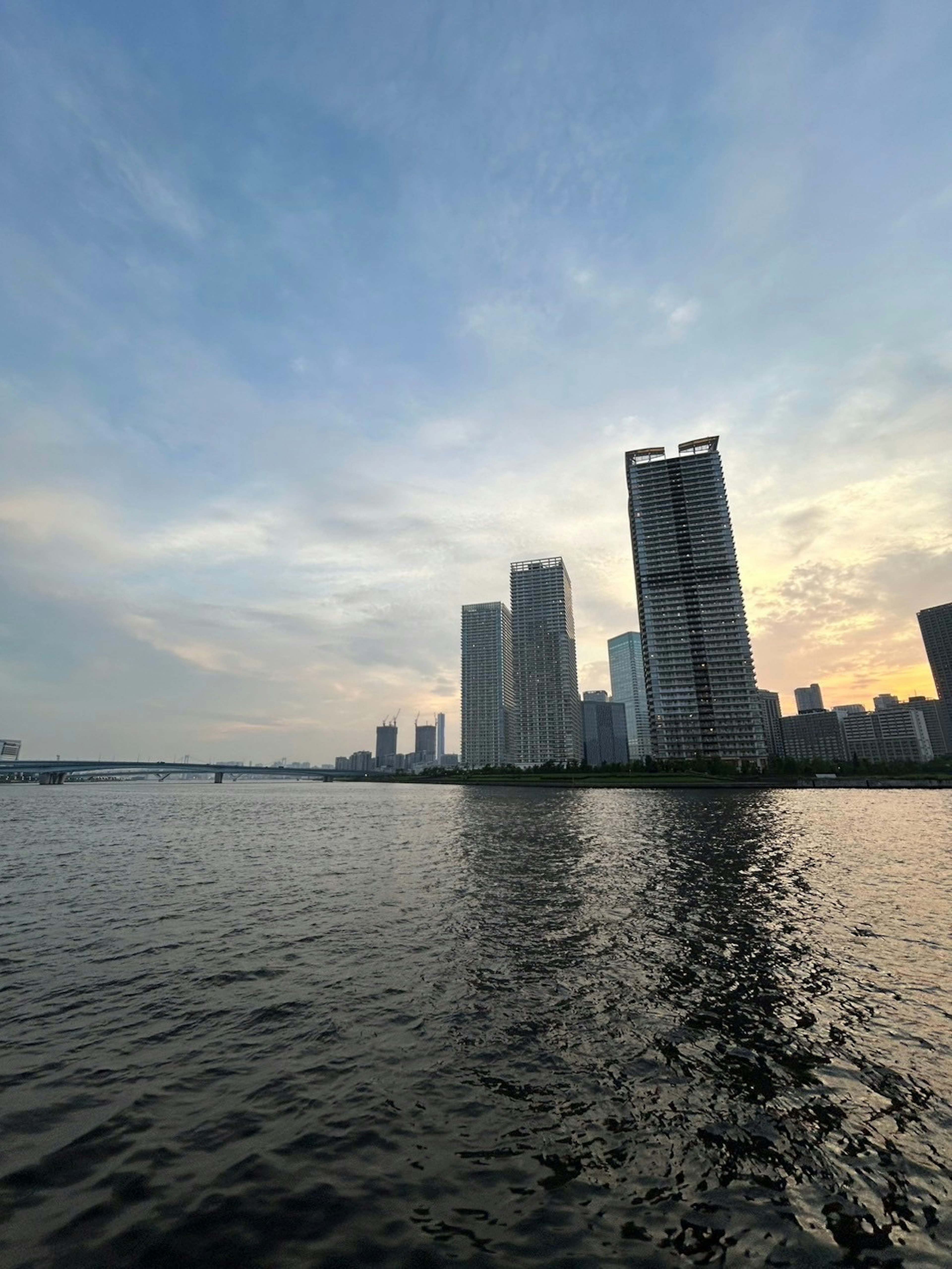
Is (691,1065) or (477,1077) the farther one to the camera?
(691,1065)

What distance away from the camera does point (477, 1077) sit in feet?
45.0

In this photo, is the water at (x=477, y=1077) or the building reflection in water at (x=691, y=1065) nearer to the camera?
the water at (x=477, y=1077)

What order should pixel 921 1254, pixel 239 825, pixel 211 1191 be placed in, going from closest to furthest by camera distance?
pixel 921 1254 < pixel 211 1191 < pixel 239 825

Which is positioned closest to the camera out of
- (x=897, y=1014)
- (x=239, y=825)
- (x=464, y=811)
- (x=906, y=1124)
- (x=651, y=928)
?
(x=906, y=1124)

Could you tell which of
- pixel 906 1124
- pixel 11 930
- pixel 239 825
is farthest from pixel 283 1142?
pixel 239 825

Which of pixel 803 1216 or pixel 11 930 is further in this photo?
pixel 11 930

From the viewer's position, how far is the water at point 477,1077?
912 cm

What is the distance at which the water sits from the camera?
9117 mm

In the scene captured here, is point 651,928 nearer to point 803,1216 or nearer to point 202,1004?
point 803,1216

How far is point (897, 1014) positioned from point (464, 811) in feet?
297

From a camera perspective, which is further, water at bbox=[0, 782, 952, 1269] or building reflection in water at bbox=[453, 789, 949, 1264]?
building reflection in water at bbox=[453, 789, 949, 1264]

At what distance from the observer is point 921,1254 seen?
8586mm

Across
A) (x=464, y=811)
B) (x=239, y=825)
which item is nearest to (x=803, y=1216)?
(x=239, y=825)

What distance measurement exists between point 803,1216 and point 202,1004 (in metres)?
17.2
